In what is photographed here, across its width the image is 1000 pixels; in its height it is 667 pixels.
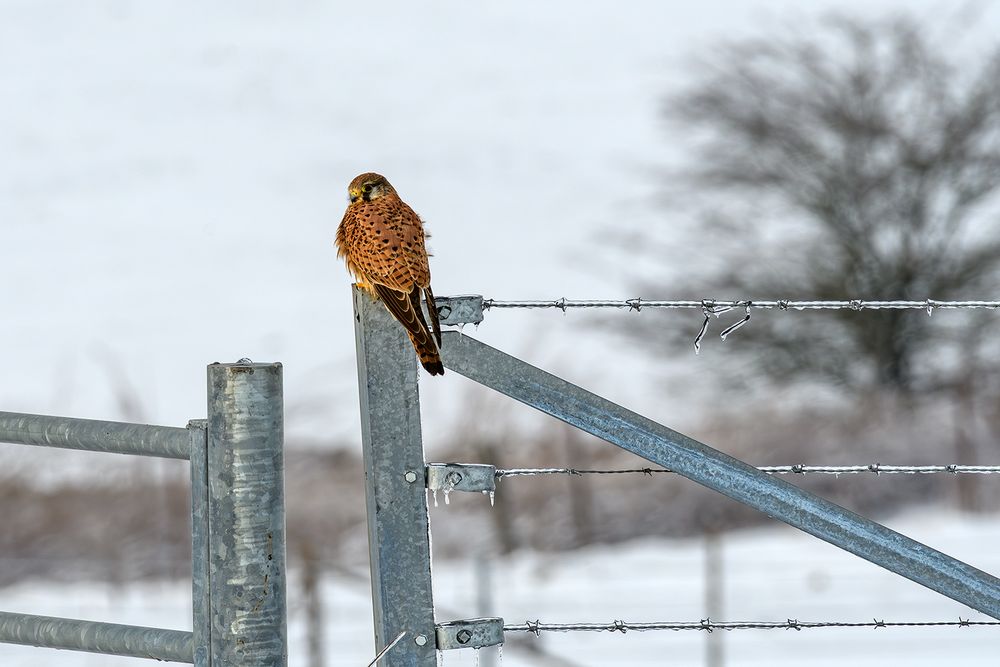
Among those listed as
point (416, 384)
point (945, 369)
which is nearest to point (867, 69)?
point (945, 369)

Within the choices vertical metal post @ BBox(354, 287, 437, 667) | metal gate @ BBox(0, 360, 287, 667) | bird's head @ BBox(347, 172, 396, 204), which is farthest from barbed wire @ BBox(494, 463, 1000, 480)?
bird's head @ BBox(347, 172, 396, 204)

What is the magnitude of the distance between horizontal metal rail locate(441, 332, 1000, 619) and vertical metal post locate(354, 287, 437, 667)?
0.16m

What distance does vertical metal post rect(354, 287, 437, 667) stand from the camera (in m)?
2.05

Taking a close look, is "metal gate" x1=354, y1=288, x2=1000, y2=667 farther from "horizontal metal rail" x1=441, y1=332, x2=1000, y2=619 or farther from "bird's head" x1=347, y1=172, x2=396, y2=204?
"bird's head" x1=347, y1=172, x2=396, y2=204

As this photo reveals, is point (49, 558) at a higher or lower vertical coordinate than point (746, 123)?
lower

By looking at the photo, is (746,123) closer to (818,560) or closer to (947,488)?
(947,488)

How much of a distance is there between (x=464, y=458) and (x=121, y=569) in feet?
9.91

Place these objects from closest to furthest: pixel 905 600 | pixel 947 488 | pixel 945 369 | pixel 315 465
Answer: pixel 905 600 < pixel 315 465 < pixel 947 488 < pixel 945 369

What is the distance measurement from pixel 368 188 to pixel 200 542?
152cm

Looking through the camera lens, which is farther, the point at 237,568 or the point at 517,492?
the point at 517,492

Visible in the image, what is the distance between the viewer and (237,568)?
1.69m

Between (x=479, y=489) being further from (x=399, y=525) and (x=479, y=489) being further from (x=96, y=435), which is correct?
(x=96, y=435)

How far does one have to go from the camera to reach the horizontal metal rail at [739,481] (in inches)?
80.5

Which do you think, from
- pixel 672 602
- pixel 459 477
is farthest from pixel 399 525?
pixel 672 602
